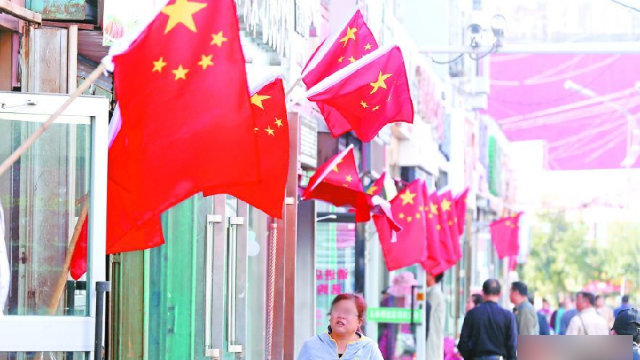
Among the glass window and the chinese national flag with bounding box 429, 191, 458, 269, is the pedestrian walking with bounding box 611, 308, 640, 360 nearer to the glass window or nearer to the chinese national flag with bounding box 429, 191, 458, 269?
the glass window

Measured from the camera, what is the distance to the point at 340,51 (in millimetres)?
11305

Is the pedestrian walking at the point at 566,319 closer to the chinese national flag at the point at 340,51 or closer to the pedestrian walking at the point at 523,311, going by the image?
the pedestrian walking at the point at 523,311

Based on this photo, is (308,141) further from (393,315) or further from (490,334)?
(393,315)

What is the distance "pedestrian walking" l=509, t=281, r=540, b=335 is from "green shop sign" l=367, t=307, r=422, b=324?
1.62 m

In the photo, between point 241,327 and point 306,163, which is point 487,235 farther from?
point 241,327

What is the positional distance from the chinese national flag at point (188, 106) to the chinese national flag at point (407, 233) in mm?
9416

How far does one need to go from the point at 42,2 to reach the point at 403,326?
35.9ft

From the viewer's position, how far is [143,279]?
10938mm

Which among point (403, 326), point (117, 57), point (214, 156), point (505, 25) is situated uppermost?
point (505, 25)

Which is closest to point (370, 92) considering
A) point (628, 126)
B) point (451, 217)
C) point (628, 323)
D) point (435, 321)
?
point (628, 323)

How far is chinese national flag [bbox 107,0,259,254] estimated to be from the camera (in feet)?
23.6

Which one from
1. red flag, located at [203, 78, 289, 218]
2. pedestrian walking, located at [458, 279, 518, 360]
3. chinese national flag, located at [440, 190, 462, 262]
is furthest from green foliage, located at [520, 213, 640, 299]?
red flag, located at [203, 78, 289, 218]

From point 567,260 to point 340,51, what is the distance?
60.3m

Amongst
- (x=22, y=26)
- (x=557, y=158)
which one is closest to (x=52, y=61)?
(x=22, y=26)
